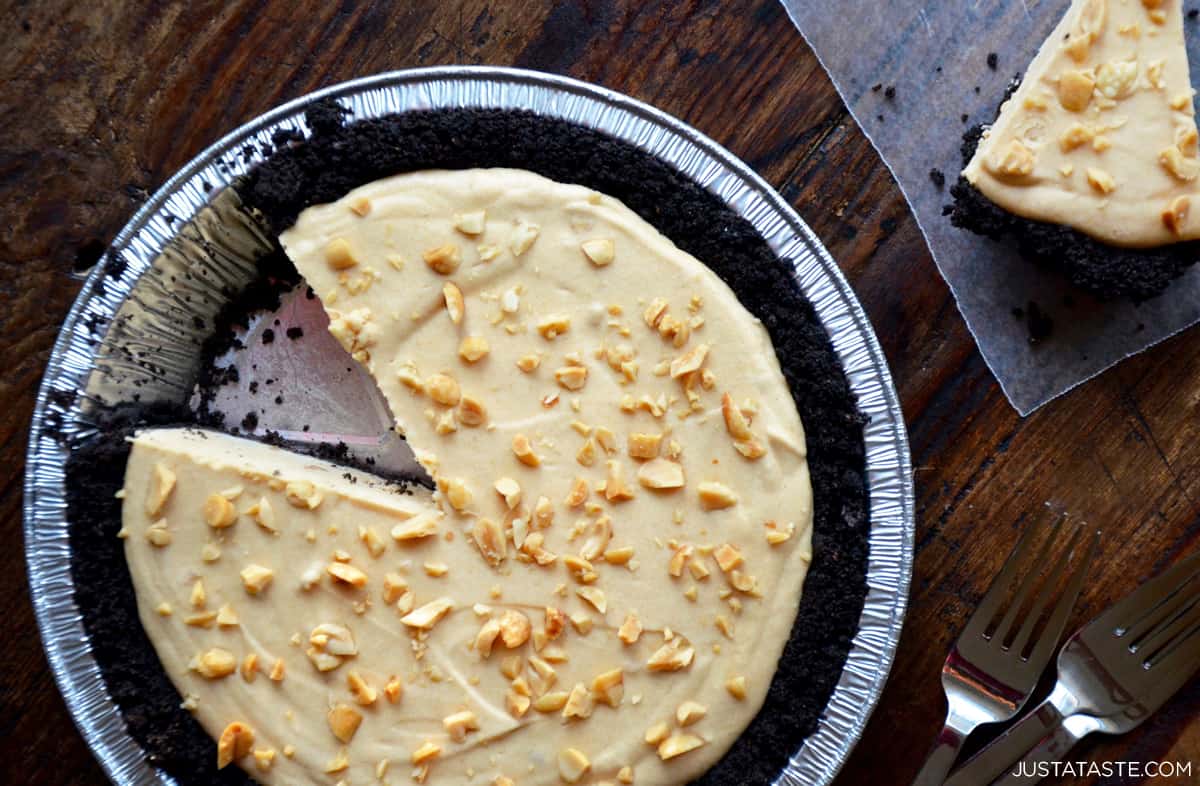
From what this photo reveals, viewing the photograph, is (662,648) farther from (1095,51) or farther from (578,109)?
(1095,51)

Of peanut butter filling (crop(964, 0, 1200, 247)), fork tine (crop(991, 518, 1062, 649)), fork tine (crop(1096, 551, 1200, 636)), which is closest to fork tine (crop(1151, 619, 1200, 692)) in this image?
fork tine (crop(1096, 551, 1200, 636))

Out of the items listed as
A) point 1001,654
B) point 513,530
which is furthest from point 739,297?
point 1001,654

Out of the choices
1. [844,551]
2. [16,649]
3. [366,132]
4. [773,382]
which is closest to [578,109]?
[366,132]

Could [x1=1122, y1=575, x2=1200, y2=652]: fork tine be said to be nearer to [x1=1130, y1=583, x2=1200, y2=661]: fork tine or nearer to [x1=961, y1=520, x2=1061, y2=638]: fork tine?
[x1=1130, y1=583, x2=1200, y2=661]: fork tine

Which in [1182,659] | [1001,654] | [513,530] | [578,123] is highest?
[578,123]

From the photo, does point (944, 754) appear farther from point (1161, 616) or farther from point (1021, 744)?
point (1161, 616)
